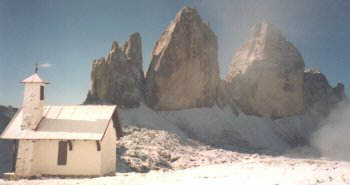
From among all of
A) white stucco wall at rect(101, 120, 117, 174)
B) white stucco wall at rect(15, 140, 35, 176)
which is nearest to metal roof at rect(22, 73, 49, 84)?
white stucco wall at rect(15, 140, 35, 176)

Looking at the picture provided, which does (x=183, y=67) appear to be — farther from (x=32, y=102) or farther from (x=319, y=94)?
(x=319, y=94)

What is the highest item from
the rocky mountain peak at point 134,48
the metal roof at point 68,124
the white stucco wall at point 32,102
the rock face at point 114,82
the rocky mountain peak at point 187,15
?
the rocky mountain peak at point 187,15

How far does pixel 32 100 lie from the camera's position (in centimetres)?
2228

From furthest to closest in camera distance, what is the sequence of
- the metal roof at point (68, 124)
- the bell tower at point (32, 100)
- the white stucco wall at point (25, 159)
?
the bell tower at point (32, 100) → the metal roof at point (68, 124) → the white stucco wall at point (25, 159)

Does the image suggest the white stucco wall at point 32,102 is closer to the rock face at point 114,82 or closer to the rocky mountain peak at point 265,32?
the rock face at point 114,82

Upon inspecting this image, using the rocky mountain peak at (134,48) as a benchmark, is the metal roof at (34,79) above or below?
below

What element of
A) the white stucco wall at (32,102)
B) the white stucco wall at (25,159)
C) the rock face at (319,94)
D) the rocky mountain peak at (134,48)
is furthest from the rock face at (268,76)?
the white stucco wall at (25,159)

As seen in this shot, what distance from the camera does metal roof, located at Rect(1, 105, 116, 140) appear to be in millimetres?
21297

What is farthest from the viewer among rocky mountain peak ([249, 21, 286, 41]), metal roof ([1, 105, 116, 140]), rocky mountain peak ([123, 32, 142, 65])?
rocky mountain peak ([249, 21, 286, 41])

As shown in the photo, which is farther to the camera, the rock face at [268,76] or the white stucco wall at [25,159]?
the rock face at [268,76]

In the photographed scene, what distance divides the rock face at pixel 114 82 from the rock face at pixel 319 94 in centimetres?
4753

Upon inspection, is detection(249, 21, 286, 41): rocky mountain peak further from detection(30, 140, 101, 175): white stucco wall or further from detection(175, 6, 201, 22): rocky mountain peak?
detection(30, 140, 101, 175): white stucco wall

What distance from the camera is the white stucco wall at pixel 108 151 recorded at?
876 inches

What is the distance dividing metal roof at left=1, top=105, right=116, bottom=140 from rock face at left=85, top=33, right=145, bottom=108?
31350 mm
